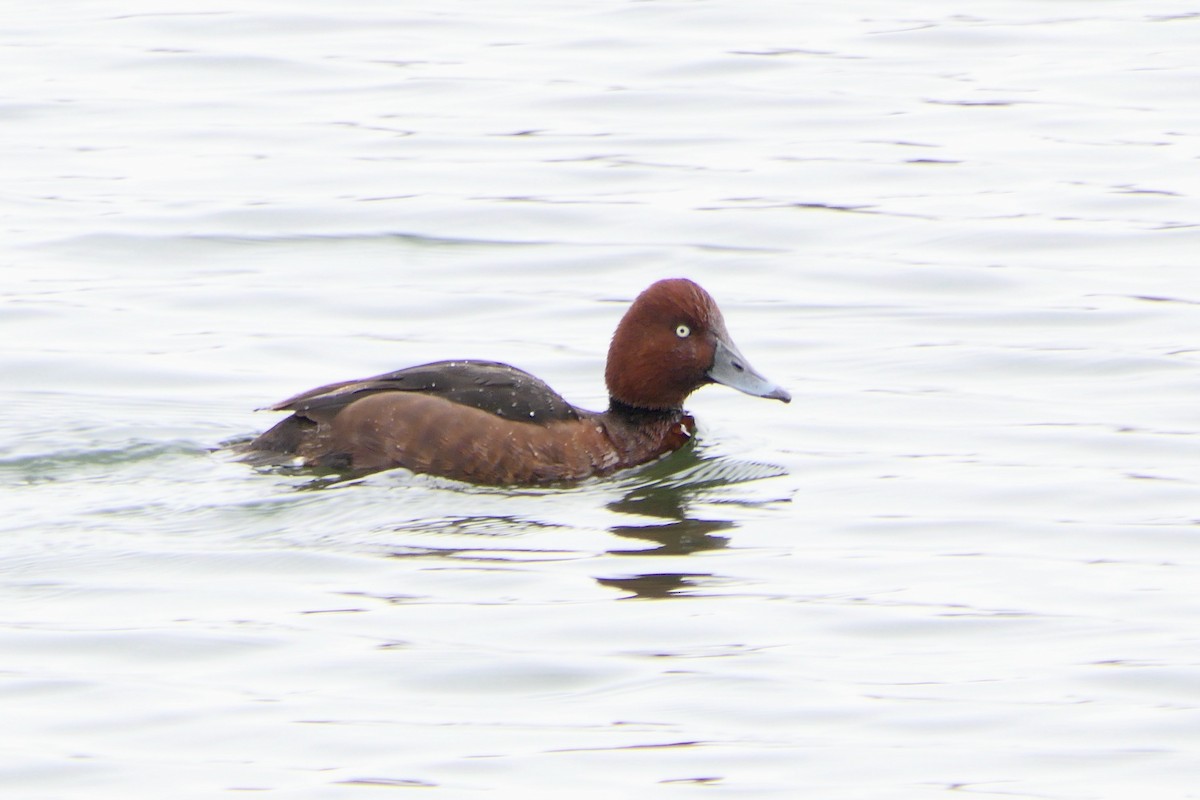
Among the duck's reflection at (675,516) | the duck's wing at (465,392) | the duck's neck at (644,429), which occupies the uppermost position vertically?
the duck's wing at (465,392)

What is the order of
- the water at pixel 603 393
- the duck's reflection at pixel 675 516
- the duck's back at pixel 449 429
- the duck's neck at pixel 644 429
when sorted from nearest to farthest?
1. the water at pixel 603 393
2. the duck's reflection at pixel 675 516
3. the duck's back at pixel 449 429
4. the duck's neck at pixel 644 429

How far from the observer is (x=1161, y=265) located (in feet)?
43.3

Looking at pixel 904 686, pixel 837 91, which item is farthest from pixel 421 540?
pixel 837 91

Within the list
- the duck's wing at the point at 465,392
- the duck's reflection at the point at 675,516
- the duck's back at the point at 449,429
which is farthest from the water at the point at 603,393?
the duck's wing at the point at 465,392

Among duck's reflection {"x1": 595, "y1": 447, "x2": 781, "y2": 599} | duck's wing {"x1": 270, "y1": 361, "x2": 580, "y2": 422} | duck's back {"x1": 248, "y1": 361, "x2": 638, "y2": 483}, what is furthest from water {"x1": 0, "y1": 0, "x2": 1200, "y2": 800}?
duck's wing {"x1": 270, "y1": 361, "x2": 580, "y2": 422}

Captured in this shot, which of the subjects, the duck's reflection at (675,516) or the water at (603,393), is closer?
the water at (603,393)

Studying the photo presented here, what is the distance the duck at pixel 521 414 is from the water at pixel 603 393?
151 millimetres

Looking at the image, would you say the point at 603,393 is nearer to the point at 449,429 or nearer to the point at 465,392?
the point at 465,392

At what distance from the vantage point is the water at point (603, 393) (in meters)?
6.73

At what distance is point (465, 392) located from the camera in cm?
927

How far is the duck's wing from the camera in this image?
30.3ft

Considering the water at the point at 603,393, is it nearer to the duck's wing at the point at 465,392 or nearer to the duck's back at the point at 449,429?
the duck's back at the point at 449,429

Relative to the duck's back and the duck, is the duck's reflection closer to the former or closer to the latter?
the duck

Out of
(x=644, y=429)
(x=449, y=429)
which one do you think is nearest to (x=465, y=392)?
(x=449, y=429)
